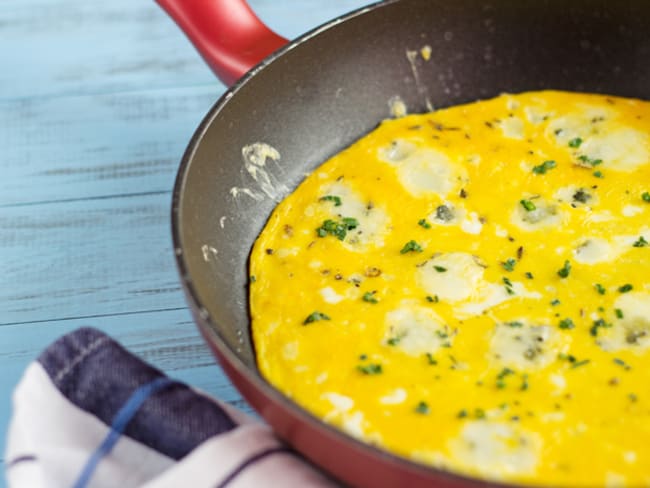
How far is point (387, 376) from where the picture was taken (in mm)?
1859

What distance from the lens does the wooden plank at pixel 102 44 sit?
3.08 metres

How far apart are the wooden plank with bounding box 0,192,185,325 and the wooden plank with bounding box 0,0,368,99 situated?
A: 556mm

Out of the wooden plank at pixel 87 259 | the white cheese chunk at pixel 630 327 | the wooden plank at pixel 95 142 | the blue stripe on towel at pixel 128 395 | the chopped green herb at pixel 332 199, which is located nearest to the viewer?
the blue stripe on towel at pixel 128 395

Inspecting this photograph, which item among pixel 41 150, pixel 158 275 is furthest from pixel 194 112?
pixel 158 275

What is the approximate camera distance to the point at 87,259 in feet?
8.29

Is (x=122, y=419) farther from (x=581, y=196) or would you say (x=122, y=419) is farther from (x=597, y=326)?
(x=581, y=196)

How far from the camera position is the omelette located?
5.72 ft

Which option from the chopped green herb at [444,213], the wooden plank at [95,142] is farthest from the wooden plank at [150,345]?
the chopped green herb at [444,213]

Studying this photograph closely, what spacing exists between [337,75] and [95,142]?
82 cm

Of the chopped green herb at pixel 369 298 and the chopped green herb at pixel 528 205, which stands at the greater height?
the chopped green herb at pixel 528 205

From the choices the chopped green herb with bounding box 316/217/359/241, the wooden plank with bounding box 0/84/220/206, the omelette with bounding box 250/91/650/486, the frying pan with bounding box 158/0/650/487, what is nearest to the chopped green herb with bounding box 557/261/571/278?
the omelette with bounding box 250/91/650/486

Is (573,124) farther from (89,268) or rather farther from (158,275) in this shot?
(89,268)

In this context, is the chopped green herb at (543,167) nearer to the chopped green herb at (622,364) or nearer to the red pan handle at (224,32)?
the chopped green herb at (622,364)

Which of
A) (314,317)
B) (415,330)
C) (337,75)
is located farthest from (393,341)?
(337,75)
